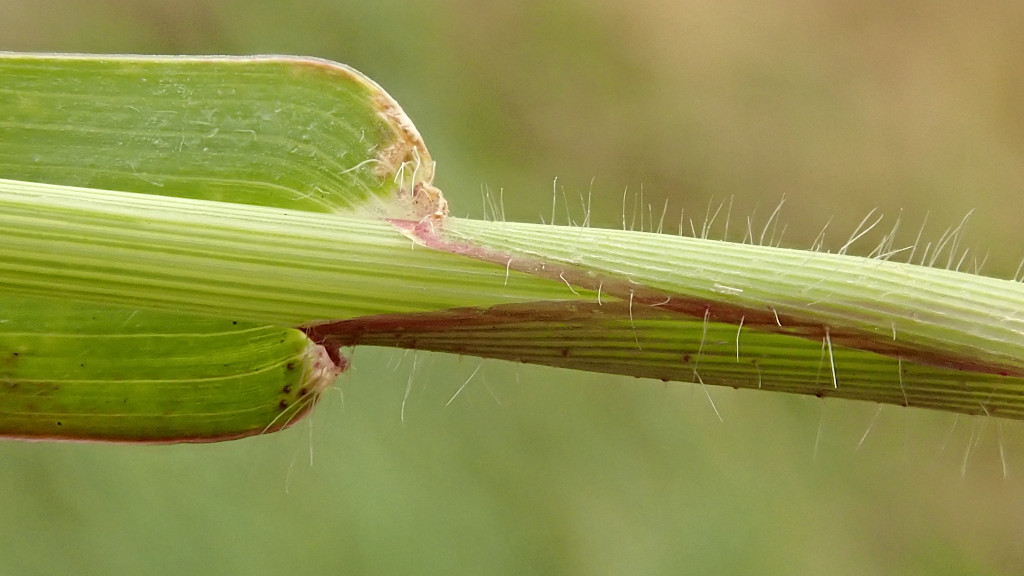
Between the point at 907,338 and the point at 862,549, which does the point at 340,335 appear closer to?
the point at 907,338

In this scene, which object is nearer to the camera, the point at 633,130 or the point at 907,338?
the point at 907,338

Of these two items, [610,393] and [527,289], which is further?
[610,393]

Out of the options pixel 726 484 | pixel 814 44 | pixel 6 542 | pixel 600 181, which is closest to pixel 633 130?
pixel 600 181

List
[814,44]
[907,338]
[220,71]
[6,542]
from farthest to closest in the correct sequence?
[814,44], [6,542], [220,71], [907,338]

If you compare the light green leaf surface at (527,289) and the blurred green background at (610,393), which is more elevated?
the light green leaf surface at (527,289)

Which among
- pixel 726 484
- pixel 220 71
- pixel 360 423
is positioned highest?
pixel 220 71

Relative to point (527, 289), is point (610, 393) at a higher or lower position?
lower

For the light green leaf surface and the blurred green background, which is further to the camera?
the blurred green background

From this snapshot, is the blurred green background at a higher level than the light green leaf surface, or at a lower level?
lower
